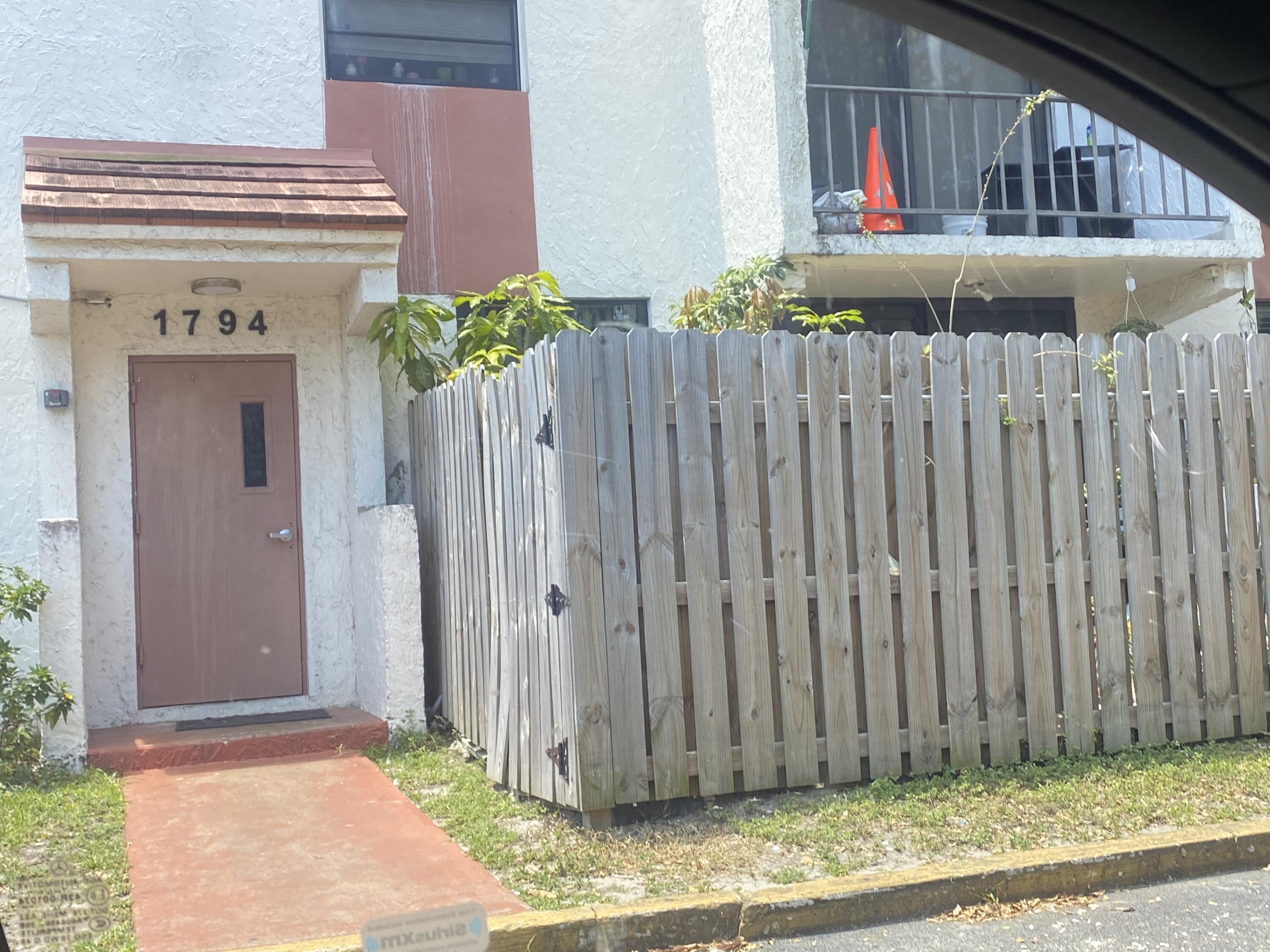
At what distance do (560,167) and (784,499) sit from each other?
447 cm

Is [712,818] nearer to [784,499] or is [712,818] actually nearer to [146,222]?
[784,499]

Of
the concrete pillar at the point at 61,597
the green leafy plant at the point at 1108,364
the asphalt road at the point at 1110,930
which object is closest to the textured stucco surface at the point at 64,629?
the concrete pillar at the point at 61,597

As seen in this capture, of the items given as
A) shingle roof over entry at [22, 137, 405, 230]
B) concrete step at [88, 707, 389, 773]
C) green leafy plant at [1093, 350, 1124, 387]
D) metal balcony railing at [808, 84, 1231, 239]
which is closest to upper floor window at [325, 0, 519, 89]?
shingle roof over entry at [22, 137, 405, 230]

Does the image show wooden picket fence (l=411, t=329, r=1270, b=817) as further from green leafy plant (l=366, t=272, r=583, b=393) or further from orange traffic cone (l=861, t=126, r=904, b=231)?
orange traffic cone (l=861, t=126, r=904, b=231)

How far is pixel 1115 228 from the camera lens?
34.8 feet

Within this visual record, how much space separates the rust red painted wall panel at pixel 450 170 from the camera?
8883 mm

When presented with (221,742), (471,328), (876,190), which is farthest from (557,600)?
(876,190)

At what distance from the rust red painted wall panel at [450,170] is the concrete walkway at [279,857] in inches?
150

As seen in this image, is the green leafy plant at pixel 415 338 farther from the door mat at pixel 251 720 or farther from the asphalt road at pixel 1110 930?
the asphalt road at pixel 1110 930

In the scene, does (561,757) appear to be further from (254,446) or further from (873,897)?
(254,446)

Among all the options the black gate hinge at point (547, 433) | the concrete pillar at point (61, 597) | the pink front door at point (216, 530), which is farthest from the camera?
the pink front door at point (216, 530)

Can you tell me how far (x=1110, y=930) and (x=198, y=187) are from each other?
20.9ft

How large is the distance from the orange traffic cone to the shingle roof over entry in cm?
Result: 366

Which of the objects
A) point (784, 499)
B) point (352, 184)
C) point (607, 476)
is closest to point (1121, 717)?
point (784, 499)
